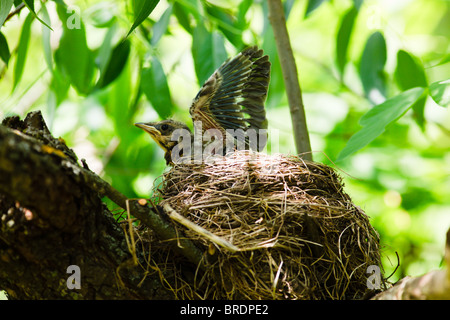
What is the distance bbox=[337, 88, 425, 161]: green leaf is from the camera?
7.88 ft

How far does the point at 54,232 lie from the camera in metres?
1.92

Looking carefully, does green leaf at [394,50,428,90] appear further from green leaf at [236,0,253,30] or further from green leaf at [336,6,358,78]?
green leaf at [236,0,253,30]

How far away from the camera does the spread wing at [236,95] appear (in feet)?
11.2

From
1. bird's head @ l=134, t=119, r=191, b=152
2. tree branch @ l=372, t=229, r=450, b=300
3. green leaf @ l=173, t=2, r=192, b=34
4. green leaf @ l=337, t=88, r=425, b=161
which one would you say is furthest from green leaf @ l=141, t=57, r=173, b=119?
tree branch @ l=372, t=229, r=450, b=300

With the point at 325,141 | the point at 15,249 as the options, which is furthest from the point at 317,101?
the point at 15,249

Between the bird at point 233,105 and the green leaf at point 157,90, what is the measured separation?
0.76 ft

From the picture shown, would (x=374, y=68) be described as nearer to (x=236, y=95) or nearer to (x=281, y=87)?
(x=281, y=87)

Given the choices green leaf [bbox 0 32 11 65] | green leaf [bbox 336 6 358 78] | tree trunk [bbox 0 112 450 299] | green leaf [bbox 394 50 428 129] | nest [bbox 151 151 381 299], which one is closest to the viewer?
tree trunk [bbox 0 112 450 299]

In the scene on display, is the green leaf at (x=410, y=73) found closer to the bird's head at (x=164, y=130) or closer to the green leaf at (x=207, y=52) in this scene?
the green leaf at (x=207, y=52)

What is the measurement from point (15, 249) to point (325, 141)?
3112mm

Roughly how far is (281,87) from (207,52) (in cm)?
85

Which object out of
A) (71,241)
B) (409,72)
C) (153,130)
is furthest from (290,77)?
(71,241)

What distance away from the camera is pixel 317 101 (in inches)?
190

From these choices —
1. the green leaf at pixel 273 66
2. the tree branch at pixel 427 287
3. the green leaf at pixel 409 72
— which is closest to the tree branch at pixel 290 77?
the green leaf at pixel 273 66
